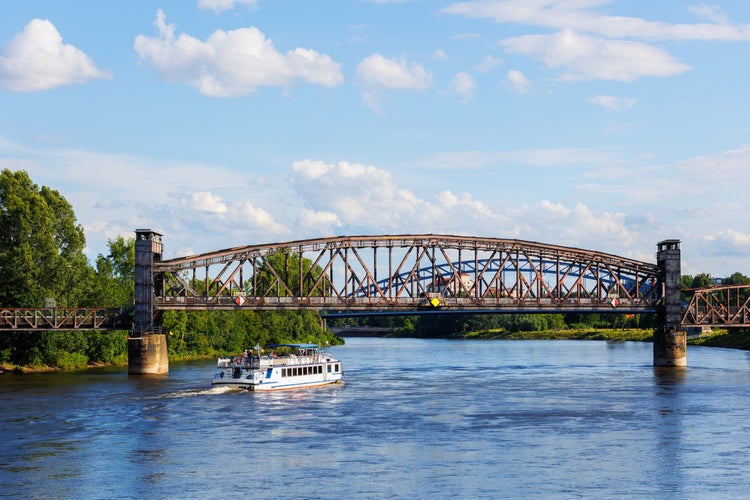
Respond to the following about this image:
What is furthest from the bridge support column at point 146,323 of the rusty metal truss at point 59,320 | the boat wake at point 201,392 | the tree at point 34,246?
the boat wake at point 201,392

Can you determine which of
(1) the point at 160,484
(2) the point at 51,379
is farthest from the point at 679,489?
(2) the point at 51,379

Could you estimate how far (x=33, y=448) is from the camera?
62.2 metres

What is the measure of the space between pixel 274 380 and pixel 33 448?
39.1 metres

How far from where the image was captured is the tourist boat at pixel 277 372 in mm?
99000

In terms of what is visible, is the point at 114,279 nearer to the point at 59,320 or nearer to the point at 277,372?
the point at 59,320

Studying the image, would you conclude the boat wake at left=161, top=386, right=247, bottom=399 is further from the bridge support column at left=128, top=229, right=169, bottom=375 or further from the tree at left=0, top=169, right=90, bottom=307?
the tree at left=0, top=169, right=90, bottom=307

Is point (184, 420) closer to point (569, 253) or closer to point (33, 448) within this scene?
point (33, 448)

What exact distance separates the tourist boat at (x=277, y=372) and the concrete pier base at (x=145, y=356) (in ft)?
48.8

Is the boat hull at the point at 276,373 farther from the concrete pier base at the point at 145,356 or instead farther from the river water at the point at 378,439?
the concrete pier base at the point at 145,356

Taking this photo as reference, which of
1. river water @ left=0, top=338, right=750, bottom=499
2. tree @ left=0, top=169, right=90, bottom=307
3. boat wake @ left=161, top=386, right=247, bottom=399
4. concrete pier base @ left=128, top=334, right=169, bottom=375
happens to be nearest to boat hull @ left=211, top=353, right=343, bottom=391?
boat wake @ left=161, top=386, right=247, bottom=399

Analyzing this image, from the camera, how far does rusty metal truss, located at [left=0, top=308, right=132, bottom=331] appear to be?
384 feet

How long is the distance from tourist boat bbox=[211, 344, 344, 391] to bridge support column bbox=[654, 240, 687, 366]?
4732cm

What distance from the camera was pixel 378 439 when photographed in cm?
6644

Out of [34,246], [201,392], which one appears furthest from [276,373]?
[34,246]
